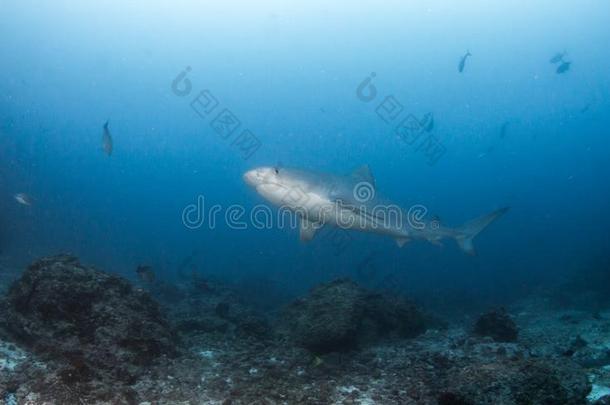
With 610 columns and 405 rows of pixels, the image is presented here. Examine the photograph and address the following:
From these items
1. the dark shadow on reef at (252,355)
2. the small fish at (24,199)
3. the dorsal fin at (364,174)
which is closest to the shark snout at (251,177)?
the dark shadow on reef at (252,355)

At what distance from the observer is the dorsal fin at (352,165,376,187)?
861 cm

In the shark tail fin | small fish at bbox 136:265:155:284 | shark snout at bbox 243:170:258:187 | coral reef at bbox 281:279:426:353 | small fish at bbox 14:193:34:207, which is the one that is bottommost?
coral reef at bbox 281:279:426:353

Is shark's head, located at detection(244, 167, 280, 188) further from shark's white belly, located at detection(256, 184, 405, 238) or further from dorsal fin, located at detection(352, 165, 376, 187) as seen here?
dorsal fin, located at detection(352, 165, 376, 187)

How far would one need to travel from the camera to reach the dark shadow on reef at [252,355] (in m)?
3.67

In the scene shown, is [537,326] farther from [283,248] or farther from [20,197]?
[283,248]

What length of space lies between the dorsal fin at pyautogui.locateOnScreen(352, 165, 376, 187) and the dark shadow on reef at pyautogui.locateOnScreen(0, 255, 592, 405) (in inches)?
98.3

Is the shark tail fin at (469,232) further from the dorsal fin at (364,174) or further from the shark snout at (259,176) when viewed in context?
the shark snout at (259,176)

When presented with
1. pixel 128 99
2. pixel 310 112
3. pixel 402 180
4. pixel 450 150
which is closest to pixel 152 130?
pixel 128 99

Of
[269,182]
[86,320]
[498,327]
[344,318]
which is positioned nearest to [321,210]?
[269,182]

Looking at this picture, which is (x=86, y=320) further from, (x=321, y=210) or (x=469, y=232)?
(x=469, y=232)

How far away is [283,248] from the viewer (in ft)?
242

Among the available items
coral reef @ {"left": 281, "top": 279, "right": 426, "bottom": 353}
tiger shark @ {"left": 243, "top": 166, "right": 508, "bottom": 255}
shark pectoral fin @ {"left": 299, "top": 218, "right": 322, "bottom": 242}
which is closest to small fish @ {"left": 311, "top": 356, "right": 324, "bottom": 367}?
coral reef @ {"left": 281, "top": 279, "right": 426, "bottom": 353}

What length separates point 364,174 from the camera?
28.7 feet

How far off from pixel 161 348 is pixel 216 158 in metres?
168
